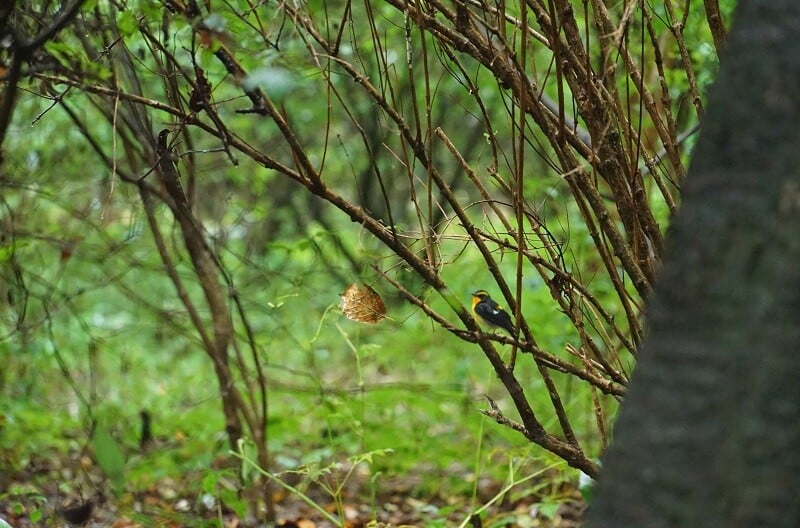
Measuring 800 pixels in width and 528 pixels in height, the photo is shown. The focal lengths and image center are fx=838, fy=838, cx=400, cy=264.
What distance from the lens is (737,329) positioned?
1023mm

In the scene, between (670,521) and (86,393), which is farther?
(86,393)

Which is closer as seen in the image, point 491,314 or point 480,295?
point 491,314

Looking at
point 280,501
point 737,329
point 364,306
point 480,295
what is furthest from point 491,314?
point 280,501

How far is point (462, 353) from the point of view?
4391mm

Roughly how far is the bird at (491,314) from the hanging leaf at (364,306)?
37 centimetres

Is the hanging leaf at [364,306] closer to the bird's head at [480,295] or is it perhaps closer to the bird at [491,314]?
the bird at [491,314]

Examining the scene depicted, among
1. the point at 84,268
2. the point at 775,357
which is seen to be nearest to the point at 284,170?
the point at 775,357

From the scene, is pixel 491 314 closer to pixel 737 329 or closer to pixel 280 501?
pixel 737 329

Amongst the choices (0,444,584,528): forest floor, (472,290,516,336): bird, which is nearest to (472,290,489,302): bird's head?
(472,290,516,336): bird

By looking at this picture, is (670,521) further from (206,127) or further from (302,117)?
(302,117)

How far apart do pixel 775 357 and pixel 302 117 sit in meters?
6.46

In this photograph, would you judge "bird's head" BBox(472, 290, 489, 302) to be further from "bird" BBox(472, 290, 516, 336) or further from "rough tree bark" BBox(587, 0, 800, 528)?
"rough tree bark" BBox(587, 0, 800, 528)

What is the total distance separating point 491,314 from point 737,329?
1.27m

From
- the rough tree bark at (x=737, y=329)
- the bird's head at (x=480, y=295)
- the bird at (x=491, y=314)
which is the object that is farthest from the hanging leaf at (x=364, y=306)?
the rough tree bark at (x=737, y=329)
